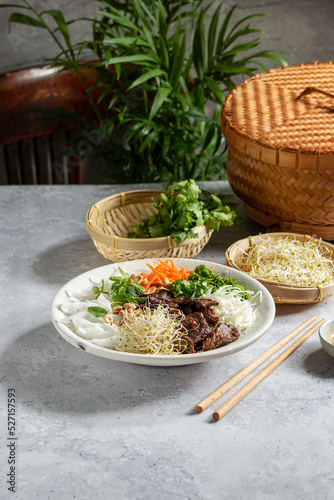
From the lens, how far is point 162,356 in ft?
3.91

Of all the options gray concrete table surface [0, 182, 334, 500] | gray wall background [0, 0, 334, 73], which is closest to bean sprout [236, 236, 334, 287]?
gray concrete table surface [0, 182, 334, 500]

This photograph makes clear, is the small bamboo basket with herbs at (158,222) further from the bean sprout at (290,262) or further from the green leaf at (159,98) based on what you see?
the green leaf at (159,98)

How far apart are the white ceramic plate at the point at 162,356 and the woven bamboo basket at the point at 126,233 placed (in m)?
0.07

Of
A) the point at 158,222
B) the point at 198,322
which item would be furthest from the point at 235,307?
the point at 158,222

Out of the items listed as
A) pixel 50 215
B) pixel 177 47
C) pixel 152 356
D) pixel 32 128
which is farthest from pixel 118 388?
pixel 32 128

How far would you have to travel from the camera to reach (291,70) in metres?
2.18

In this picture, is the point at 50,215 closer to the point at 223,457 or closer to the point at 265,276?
the point at 265,276

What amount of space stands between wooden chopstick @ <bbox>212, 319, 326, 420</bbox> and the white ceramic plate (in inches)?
3.8

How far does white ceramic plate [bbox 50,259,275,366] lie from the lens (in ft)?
3.92

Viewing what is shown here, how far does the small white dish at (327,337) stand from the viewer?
1344mm

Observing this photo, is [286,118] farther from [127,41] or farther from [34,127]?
[34,127]

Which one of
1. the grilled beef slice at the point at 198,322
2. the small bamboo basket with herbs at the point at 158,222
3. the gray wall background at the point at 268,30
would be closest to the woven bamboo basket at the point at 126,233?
the small bamboo basket with herbs at the point at 158,222

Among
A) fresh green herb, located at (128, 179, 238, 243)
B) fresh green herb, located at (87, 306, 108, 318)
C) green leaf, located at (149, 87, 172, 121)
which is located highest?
green leaf, located at (149, 87, 172, 121)

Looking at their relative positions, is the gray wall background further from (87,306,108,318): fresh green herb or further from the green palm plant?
(87,306,108,318): fresh green herb
